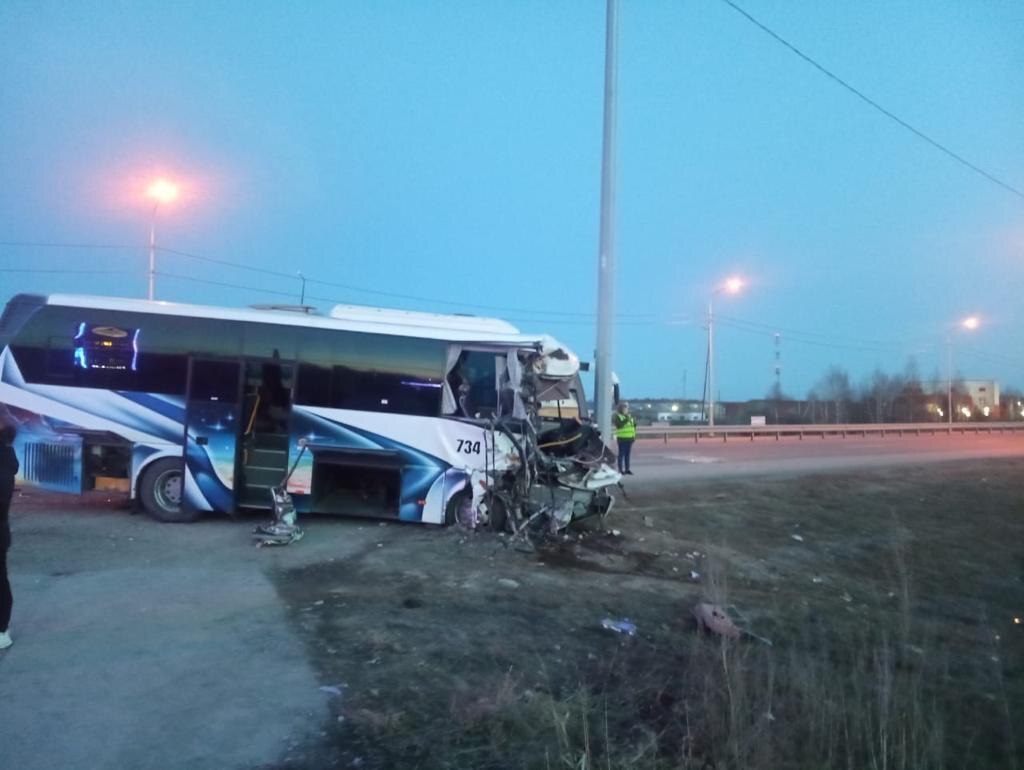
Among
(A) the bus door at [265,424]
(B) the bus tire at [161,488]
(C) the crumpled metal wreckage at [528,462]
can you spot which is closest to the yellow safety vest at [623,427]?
(C) the crumpled metal wreckage at [528,462]

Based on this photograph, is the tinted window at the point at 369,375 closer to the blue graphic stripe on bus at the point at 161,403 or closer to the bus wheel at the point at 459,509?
the bus wheel at the point at 459,509

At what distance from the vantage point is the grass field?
457 centimetres

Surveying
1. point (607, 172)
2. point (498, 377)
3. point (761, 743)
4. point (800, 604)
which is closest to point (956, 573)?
point (800, 604)

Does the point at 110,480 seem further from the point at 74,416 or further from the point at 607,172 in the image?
the point at 607,172

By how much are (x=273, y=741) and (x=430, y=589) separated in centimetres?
370

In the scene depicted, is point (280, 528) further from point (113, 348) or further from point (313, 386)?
point (113, 348)

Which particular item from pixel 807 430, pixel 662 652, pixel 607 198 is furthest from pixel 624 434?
pixel 807 430

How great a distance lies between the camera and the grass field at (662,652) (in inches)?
180

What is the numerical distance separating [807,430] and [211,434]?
40534 millimetres

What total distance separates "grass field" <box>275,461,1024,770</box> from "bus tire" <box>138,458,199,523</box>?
2.89m

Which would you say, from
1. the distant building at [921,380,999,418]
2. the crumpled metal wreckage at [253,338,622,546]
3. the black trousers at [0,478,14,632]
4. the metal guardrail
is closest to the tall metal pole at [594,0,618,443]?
the crumpled metal wreckage at [253,338,622,546]

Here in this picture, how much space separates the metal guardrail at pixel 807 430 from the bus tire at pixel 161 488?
26218 millimetres

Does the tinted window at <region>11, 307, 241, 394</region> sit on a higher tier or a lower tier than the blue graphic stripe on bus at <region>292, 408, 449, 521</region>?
higher

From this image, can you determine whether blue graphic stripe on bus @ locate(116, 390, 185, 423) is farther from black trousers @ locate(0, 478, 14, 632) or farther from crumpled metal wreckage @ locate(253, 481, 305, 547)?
black trousers @ locate(0, 478, 14, 632)
